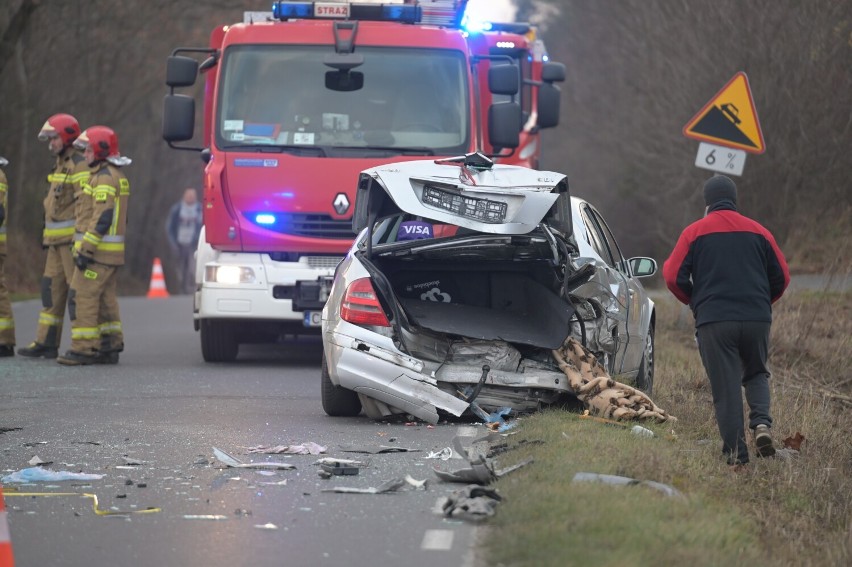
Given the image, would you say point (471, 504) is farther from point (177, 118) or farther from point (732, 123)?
point (732, 123)

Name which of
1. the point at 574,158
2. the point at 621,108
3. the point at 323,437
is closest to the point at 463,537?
the point at 323,437

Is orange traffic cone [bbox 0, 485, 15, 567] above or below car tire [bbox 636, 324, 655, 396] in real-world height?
above

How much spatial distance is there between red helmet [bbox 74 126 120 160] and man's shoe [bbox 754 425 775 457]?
24.7ft

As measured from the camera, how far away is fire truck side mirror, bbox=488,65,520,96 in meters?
13.7

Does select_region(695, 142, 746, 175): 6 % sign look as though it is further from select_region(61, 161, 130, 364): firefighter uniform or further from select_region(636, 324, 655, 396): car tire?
select_region(61, 161, 130, 364): firefighter uniform

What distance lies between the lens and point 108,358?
1445cm

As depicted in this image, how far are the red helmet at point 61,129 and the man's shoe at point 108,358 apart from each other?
193 centimetres

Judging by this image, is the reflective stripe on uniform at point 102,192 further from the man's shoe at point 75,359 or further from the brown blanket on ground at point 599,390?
the brown blanket on ground at point 599,390

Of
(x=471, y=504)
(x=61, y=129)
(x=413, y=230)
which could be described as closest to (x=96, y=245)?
(x=61, y=129)

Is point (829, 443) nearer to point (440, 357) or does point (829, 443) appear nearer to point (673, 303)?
point (440, 357)

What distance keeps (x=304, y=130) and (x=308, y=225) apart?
836 mm

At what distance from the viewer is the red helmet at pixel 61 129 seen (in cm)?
1433

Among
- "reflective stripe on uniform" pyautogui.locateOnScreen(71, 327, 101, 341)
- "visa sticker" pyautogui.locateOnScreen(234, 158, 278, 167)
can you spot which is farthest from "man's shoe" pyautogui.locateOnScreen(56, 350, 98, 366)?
"visa sticker" pyautogui.locateOnScreen(234, 158, 278, 167)

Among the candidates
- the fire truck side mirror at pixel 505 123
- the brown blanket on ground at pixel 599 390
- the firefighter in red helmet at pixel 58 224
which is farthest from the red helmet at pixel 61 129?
the brown blanket on ground at pixel 599 390
